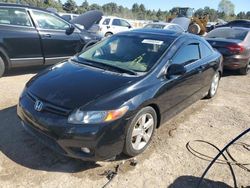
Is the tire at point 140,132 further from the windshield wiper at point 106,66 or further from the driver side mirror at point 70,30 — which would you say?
the driver side mirror at point 70,30

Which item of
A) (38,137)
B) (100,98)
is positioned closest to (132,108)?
(100,98)

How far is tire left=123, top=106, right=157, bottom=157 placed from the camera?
11.6 feet

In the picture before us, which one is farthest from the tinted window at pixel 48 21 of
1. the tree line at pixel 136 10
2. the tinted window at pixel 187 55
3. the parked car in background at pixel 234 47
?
the tree line at pixel 136 10

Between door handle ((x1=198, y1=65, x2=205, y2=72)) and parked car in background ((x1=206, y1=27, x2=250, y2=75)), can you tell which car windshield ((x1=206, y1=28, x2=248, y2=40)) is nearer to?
parked car in background ((x1=206, y1=27, x2=250, y2=75))

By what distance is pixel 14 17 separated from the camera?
697cm

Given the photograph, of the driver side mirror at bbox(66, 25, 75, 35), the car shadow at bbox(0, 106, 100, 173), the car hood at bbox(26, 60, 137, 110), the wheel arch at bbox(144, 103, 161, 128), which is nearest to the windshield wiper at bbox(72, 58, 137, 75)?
the car hood at bbox(26, 60, 137, 110)

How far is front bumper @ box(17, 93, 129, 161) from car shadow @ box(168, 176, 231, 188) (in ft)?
2.45

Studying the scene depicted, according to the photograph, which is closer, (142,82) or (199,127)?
(142,82)

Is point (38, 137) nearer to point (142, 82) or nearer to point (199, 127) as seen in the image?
point (142, 82)

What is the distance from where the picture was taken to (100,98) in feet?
11.2

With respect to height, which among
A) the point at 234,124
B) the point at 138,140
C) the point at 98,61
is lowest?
the point at 234,124

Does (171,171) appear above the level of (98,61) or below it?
below

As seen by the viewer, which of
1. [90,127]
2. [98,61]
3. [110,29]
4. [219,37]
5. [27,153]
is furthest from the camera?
[110,29]

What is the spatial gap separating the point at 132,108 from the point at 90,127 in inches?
22.1
